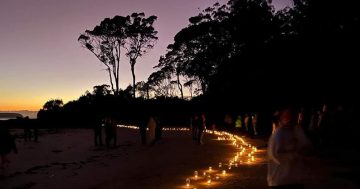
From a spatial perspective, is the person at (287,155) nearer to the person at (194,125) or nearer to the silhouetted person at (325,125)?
the silhouetted person at (325,125)

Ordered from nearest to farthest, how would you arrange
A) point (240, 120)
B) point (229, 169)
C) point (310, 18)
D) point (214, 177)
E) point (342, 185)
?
point (342, 185) → point (214, 177) → point (229, 169) → point (310, 18) → point (240, 120)

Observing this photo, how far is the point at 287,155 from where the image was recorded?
6.43m

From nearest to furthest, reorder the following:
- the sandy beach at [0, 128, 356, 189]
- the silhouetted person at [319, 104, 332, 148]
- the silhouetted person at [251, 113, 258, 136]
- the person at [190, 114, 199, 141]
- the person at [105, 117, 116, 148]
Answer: the sandy beach at [0, 128, 356, 189]
the silhouetted person at [319, 104, 332, 148]
the person at [105, 117, 116, 148]
the person at [190, 114, 199, 141]
the silhouetted person at [251, 113, 258, 136]

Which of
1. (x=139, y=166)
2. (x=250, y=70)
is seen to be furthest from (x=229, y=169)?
(x=250, y=70)

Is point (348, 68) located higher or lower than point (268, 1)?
lower

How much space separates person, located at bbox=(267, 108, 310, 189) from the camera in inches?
252

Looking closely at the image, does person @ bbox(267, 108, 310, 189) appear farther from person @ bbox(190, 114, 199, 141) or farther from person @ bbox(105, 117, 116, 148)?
person @ bbox(190, 114, 199, 141)

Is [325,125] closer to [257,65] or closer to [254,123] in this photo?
[254,123]

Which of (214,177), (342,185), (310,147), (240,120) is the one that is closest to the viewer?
(310,147)

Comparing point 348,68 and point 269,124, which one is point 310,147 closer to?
point 348,68

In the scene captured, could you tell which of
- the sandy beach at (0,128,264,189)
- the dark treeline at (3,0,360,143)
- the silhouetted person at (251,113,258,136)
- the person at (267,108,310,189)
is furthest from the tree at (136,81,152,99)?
the person at (267,108,310,189)

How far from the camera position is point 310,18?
2969cm

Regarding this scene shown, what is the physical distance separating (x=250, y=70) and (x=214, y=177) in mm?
26444

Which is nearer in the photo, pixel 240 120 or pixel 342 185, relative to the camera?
pixel 342 185
